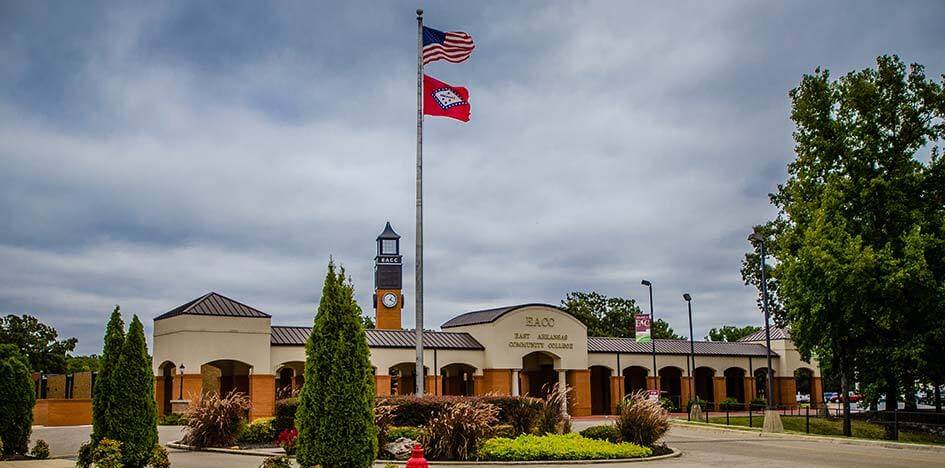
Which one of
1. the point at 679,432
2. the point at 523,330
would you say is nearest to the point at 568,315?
the point at 523,330

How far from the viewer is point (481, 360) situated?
144 feet

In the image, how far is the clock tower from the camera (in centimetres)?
6400

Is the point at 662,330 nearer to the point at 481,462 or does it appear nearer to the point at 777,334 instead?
the point at 777,334

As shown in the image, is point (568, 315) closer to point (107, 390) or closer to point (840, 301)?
point (840, 301)

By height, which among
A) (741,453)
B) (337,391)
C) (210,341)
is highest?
(210,341)

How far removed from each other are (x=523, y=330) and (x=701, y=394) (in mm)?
17906

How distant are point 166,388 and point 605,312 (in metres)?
46.1

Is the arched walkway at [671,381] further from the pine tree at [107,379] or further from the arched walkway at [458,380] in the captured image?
the pine tree at [107,379]

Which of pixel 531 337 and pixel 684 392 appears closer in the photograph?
pixel 531 337

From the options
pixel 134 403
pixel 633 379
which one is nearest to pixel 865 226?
pixel 633 379

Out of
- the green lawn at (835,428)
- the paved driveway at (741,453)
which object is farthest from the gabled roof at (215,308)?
the green lawn at (835,428)

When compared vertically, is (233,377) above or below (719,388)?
above

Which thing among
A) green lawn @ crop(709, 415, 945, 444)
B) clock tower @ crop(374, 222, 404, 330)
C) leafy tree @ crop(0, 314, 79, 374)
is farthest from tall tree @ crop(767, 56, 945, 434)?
leafy tree @ crop(0, 314, 79, 374)

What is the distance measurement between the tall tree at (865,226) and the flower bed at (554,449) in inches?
510
